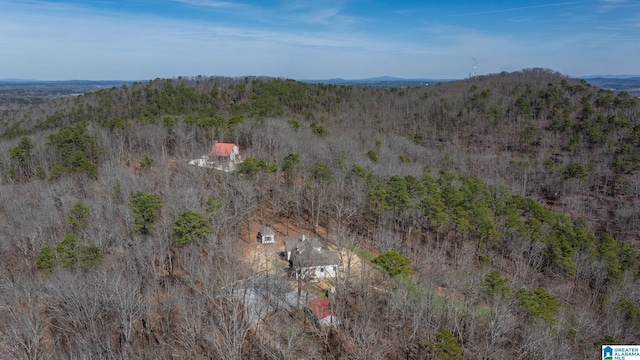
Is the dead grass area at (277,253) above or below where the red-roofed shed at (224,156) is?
below

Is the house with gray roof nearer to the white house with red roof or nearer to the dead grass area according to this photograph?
the dead grass area

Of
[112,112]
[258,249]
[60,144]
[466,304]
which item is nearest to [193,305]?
[258,249]

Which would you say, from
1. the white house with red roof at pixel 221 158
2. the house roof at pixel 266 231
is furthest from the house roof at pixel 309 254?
the white house with red roof at pixel 221 158

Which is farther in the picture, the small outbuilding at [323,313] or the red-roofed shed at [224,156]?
the red-roofed shed at [224,156]

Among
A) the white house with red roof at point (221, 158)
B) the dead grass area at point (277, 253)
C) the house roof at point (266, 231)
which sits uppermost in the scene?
the white house with red roof at point (221, 158)

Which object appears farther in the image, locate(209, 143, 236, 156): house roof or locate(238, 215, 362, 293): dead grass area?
locate(209, 143, 236, 156): house roof

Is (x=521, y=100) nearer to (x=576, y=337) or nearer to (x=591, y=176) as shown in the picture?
(x=591, y=176)

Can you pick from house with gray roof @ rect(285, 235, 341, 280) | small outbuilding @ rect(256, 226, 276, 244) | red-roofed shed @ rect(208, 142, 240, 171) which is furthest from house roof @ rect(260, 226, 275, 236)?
red-roofed shed @ rect(208, 142, 240, 171)

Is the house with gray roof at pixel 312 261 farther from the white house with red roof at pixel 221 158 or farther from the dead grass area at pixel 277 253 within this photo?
the white house with red roof at pixel 221 158

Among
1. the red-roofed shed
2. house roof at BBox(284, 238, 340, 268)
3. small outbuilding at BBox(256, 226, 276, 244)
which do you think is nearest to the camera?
house roof at BBox(284, 238, 340, 268)

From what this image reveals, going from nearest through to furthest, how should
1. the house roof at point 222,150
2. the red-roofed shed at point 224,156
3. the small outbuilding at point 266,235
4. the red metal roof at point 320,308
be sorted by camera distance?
the red metal roof at point 320,308 < the small outbuilding at point 266,235 < the red-roofed shed at point 224,156 < the house roof at point 222,150
